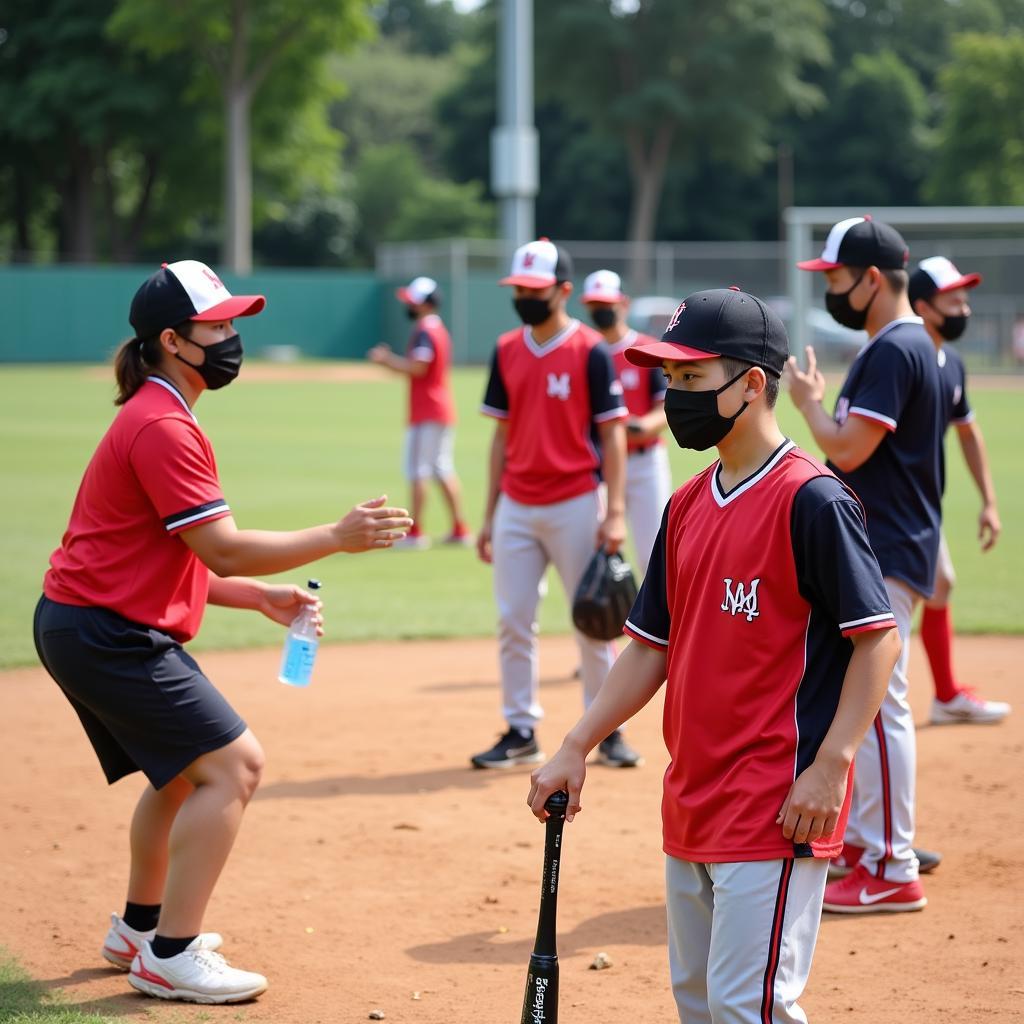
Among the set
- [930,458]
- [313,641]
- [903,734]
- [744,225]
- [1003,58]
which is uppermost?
[1003,58]

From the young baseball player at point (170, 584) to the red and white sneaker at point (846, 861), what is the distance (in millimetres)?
2231

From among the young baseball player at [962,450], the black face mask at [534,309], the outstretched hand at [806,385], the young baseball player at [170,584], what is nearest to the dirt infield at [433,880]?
the young baseball player at [962,450]

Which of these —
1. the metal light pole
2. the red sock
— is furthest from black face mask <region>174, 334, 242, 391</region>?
the metal light pole

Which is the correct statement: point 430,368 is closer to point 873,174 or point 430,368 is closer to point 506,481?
point 506,481

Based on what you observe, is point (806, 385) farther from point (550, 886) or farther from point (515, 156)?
point (515, 156)

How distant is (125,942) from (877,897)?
8.70 feet

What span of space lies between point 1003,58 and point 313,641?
57.5 metres

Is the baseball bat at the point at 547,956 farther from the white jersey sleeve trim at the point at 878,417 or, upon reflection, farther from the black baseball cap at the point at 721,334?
the white jersey sleeve trim at the point at 878,417

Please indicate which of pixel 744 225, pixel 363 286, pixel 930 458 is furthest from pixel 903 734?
pixel 744 225

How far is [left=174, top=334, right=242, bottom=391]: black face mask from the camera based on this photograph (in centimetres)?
454

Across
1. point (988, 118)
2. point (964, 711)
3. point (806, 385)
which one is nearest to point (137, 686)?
point (806, 385)

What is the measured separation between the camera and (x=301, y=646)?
4793mm

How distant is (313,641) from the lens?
4805mm

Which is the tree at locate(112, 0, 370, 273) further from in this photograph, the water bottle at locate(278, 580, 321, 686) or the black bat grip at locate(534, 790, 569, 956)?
the black bat grip at locate(534, 790, 569, 956)
